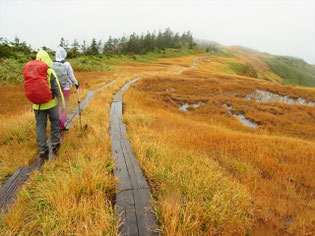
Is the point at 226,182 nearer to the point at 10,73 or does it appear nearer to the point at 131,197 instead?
the point at 131,197

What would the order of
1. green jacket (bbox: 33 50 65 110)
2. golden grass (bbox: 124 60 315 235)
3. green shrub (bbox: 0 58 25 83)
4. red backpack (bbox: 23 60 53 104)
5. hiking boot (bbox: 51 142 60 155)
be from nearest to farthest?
1. golden grass (bbox: 124 60 315 235)
2. red backpack (bbox: 23 60 53 104)
3. green jacket (bbox: 33 50 65 110)
4. hiking boot (bbox: 51 142 60 155)
5. green shrub (bbox: 0 58 25 83)

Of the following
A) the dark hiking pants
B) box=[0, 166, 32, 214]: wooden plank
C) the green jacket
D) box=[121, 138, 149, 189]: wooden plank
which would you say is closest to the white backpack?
the green jacket

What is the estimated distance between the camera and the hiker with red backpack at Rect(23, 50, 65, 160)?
3.53 m

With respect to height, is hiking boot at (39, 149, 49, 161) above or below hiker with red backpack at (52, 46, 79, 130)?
below

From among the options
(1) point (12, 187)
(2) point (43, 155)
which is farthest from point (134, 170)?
(2) point (43, 155)

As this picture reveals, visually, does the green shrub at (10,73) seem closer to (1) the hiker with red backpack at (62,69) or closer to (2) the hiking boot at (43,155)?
(1) the hiker with red backpack at (62,69)

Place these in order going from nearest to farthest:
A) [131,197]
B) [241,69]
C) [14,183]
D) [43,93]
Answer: [131,197]
[14,183]
[43,93]
[241,69]

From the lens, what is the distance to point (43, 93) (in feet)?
12.1

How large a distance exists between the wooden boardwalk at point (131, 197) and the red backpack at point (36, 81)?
207 cm

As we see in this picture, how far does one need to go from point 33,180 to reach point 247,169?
4.86 m

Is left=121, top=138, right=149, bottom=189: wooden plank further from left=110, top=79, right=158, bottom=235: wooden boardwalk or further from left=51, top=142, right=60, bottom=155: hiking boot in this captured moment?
left=51, top=142, right=60, bottom=155: hiking boot

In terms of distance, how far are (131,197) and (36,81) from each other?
10.3 feet

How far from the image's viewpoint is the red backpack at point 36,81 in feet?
11.4

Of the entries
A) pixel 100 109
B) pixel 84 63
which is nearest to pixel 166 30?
pixel 84 63
